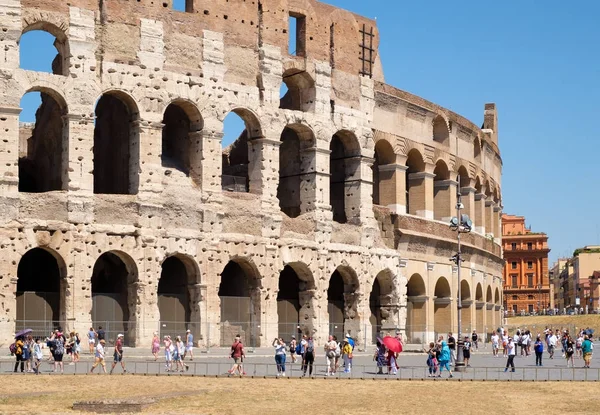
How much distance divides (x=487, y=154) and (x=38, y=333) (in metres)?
32.9

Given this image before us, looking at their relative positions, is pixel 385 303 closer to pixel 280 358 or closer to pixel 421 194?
pixel 421 194

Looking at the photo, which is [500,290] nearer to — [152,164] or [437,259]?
[437,259]

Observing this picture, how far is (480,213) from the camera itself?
63.2 metres

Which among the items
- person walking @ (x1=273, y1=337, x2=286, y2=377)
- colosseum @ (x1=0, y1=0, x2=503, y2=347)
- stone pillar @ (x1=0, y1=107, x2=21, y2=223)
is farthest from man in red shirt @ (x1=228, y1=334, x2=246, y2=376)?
stone pillar @ (x1=0, y1=107, x2=21, y2=223)

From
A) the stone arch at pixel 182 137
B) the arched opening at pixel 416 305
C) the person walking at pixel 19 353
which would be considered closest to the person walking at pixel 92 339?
the person walking at pixel 19 353

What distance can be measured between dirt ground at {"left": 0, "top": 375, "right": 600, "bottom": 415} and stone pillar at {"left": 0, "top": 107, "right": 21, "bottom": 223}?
8.97 meters

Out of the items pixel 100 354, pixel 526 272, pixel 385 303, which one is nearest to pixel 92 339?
pixel 100 354

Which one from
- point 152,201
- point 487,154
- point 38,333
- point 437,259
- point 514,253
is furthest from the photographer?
point 514,253

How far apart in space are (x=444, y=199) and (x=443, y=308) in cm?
534

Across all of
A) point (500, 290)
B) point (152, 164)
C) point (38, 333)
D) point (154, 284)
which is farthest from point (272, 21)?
point (500, 290)

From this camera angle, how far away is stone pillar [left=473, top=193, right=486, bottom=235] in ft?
206

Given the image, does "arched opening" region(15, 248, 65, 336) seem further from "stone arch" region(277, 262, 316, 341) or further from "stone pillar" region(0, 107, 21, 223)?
"stone arch" region(277, 262, 316, 341)

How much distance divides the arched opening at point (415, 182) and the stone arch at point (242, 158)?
8128 millimetres

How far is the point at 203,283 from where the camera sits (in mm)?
43656
